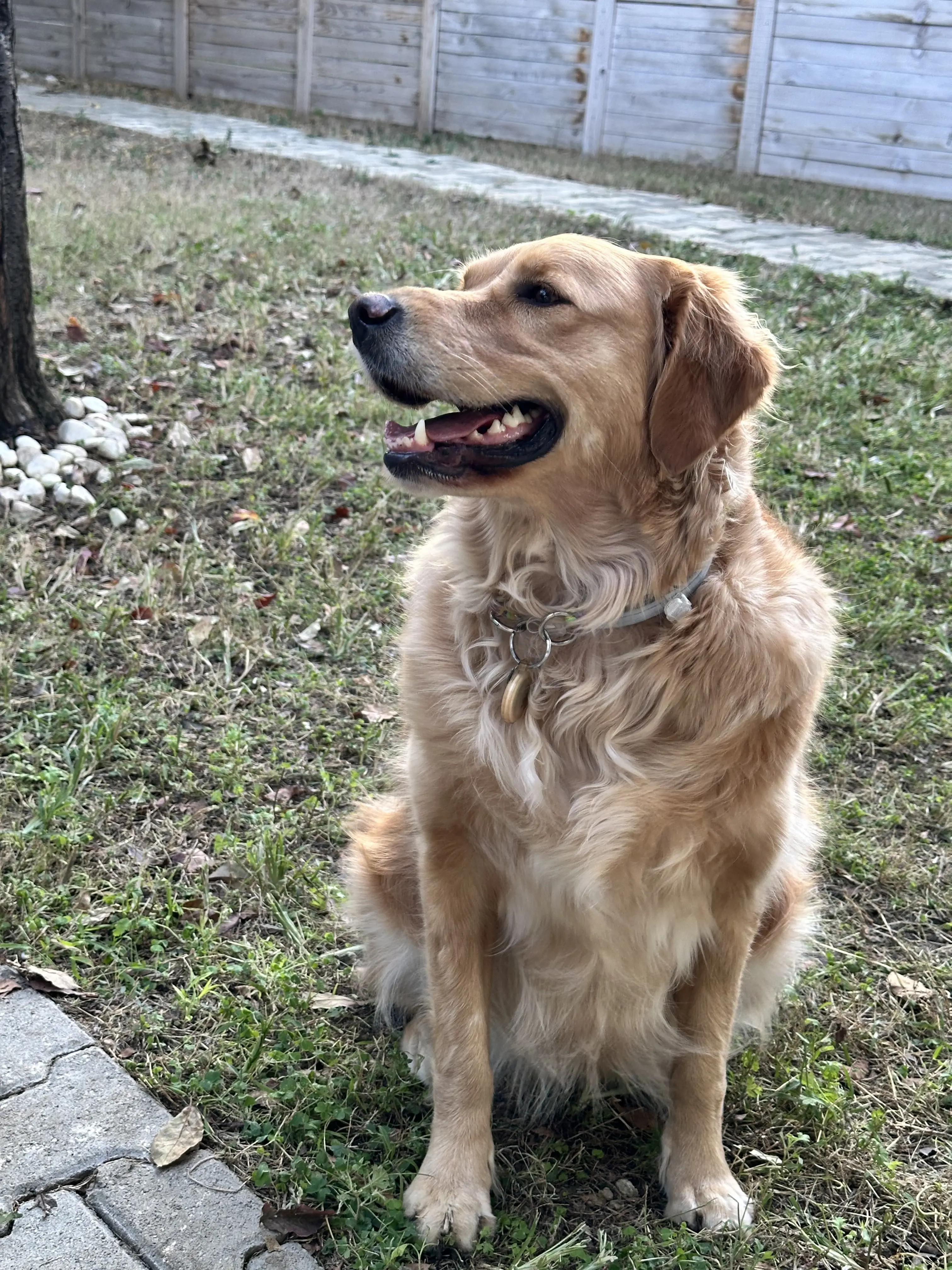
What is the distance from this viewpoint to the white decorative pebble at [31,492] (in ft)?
13.8

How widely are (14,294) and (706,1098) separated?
11.7ft

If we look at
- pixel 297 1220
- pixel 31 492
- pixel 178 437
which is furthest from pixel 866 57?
pixel 297 1220

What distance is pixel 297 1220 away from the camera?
6.60 ft

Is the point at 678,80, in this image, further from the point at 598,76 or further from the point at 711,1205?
the point at 711,1205

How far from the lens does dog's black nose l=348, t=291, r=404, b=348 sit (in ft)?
7.25

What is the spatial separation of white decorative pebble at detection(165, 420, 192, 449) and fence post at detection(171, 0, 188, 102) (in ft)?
40.3

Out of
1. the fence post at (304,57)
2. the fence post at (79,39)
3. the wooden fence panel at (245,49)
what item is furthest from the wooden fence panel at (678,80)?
the fence post at (79,39)

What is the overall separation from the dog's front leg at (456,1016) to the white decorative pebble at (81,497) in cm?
255

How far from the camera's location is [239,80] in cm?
1512

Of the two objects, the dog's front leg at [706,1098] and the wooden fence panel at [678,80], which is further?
the wooden fence panel at [678,80]

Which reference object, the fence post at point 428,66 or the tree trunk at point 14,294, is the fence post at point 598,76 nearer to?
the fence post at point 428,66

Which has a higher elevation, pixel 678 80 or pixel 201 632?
pixel 678 80

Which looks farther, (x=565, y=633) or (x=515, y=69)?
(x=515, y=69)

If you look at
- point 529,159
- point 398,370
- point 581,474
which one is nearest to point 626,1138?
point 581,474
